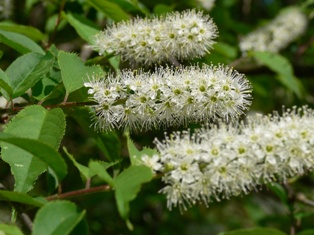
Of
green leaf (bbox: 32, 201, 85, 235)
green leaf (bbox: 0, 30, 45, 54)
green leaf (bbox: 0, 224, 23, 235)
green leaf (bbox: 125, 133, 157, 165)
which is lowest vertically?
green leaf (bbox: 0, 224, 23, 235)

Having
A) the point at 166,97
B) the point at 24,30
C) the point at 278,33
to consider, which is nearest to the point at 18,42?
the point at 24,30

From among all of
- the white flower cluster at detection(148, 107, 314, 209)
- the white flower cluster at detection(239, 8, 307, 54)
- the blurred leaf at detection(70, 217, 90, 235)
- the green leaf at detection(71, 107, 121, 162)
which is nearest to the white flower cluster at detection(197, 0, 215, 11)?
the white flower cluster at detection(239, 8, 307, 54)

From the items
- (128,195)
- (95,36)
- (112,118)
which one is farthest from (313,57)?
(128,195)

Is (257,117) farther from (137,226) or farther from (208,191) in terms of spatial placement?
(137,226)

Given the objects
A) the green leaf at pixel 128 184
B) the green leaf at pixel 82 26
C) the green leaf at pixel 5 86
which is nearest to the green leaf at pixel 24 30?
the green leaf at pixel 82 26

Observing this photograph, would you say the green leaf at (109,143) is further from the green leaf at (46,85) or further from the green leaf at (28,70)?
the green leaf at (28,70)

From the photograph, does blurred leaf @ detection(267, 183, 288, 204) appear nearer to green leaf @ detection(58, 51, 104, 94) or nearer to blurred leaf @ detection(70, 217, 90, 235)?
green leaf @ detection(58, 51, 104, 94)
